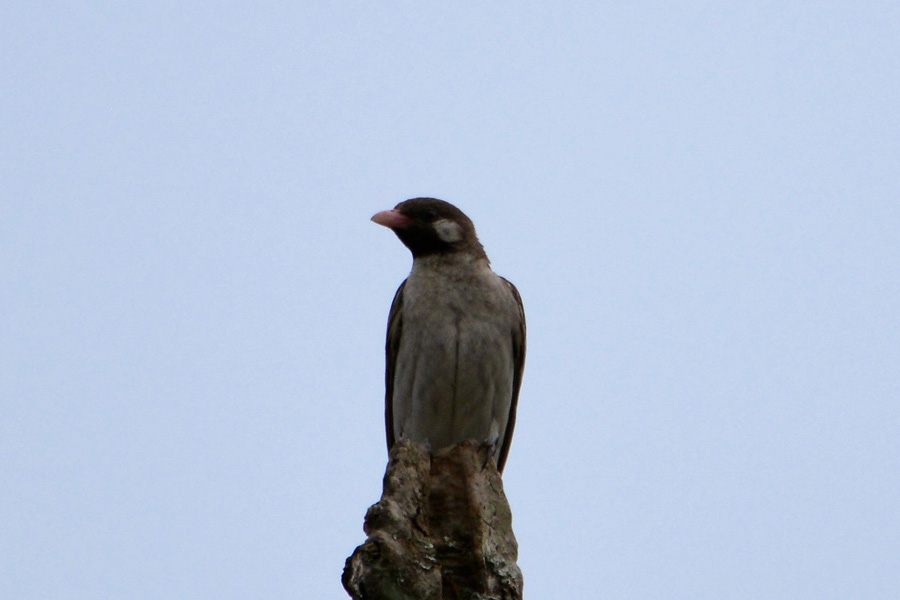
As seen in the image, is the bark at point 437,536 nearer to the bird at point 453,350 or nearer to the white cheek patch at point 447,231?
the bird at point 453,350

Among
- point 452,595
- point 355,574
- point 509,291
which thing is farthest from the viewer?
point 509,291

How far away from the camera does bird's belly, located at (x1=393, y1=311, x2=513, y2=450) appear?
8.40 meters

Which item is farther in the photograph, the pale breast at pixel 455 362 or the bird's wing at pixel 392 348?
the bird's wing at pixel 392 348

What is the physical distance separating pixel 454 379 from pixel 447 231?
1.44m

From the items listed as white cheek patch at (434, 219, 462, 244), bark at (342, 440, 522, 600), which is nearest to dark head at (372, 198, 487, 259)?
white cheek patch at (434, 219, 462, 244)

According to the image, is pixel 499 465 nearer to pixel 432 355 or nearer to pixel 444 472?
pixel 432 355

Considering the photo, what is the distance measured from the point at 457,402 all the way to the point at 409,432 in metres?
0.51

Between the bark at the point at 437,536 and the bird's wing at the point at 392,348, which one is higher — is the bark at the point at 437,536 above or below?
below

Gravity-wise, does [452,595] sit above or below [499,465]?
below

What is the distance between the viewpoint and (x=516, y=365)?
8.95 meters

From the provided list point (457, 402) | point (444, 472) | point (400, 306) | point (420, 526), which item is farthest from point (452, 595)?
point (400, 306)

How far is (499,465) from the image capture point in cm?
943

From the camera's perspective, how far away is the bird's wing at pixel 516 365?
29.0ft

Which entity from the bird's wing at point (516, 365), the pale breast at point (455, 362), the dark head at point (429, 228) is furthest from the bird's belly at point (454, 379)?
the dark head at point (429, 228)
